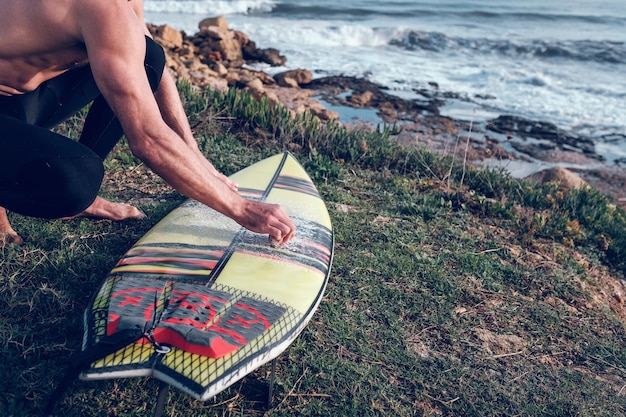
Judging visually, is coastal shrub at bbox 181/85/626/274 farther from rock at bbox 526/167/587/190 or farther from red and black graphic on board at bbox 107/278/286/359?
red and black graphic on board at bbox 107/278/286/359

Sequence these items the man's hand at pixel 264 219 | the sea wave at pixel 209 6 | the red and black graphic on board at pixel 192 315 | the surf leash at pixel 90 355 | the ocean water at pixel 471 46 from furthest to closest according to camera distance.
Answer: the sea wave at pixel 209 6
the ocean water at pixel 471 46
the man's hand at pixel 264 219
the red and black graphic on board at pixel 192 315
the surf leash at pixel 90 355

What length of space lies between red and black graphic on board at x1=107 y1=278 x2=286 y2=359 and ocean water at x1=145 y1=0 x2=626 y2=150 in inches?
234

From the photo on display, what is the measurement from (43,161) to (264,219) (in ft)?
2.83

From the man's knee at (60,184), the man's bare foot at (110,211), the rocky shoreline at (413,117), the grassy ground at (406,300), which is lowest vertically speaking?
the rocky shoreline at (413,117)

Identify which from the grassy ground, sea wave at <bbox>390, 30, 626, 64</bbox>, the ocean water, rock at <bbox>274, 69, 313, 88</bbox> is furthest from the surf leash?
sea wave at <bbox>390, 30, 626, 64</bbox>

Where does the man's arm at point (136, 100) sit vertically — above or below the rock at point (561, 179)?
above

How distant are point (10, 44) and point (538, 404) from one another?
2458mm

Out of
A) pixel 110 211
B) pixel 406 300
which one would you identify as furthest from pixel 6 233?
pixel 406 300

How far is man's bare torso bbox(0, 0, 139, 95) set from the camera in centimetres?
192

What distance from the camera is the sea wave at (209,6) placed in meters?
16.7

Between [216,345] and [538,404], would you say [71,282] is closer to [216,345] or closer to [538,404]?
[216,345]

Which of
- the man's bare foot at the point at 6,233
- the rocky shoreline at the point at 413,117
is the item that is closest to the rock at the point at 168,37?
the rocky shoreline at the point at 413,117

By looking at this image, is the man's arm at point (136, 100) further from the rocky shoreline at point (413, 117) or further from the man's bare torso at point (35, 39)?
the rocky shoreline at point (413, 117)

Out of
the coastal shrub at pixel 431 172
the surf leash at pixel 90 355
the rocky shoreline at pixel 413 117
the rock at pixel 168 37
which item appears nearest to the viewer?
the surf leash at pixel 90 355
